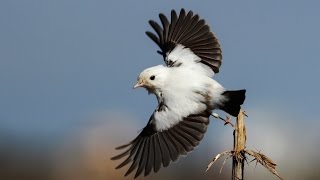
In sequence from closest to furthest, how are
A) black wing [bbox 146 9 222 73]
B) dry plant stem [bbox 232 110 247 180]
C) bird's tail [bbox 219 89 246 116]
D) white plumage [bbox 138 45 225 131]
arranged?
dry plant stem [bbox 232 110 247 180], bird's tail [bbox 219 89 246 116], white plumage [bbox 138 45 225 131], black wing [bbox 146 9 222 73]

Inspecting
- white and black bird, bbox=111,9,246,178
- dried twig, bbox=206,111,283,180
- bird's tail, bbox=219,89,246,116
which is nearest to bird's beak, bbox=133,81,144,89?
white and black bird, bbox=111,9,246,178

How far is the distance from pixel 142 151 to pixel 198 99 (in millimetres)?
1143

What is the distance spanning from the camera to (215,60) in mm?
11055

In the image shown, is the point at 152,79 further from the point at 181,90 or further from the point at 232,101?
the point at 232,101

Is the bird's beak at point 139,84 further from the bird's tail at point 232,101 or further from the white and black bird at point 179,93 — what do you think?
the bird's tail at point 232,101

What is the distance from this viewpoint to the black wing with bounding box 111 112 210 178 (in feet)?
35.3

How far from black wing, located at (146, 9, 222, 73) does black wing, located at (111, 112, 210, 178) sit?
0.72 meters

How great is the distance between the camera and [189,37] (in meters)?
11.3

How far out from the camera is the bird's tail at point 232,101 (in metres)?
10.2

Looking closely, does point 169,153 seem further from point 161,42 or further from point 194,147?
point 161,42

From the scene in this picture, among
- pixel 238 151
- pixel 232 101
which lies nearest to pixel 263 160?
pixel 238 151

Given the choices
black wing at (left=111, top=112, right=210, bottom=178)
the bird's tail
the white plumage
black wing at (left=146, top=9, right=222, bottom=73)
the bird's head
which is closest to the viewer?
the bird's tail

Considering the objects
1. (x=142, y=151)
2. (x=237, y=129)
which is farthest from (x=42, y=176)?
(x=237, y=129)

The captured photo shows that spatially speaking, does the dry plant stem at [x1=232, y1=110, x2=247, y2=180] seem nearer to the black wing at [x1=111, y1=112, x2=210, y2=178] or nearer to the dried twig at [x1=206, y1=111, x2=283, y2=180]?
the dried twig at [x1=206, y1=111, x2=283, y2=180]
